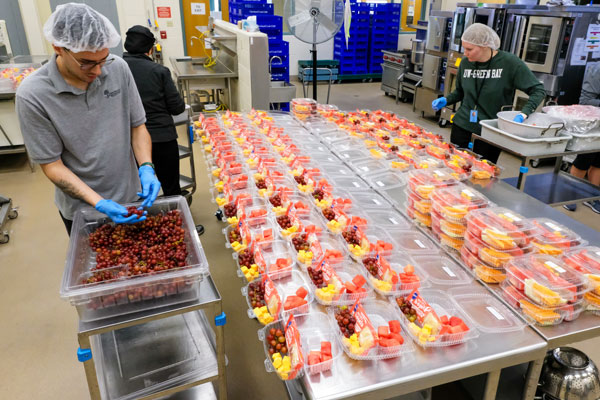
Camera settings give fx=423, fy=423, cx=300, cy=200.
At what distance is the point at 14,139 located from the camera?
4.95 m

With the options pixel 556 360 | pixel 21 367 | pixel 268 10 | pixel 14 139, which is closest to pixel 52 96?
pixel 21 367

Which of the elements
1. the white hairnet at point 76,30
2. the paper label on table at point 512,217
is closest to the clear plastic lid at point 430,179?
the paper label on table at point 512,217

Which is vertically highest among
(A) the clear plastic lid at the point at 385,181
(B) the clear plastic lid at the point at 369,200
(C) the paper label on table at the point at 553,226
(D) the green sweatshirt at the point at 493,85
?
(D) the green sweatshirt at the point at 493,85

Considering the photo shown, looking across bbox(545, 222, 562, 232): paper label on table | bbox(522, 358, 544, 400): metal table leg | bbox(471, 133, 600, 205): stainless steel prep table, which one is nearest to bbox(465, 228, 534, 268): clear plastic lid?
bbox(545, 222, 562, 232): paper label on table

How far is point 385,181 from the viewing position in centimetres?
247

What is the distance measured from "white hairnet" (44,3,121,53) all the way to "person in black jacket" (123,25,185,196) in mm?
1288

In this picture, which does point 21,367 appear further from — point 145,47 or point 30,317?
point 145,47

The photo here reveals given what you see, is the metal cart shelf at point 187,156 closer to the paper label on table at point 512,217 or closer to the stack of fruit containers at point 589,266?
the paper label on table at point 512,217

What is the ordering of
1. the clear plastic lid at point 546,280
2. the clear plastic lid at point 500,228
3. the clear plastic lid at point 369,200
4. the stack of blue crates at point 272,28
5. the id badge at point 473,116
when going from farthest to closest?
the stack of blue crates at point 272,28 < the id badge at point 473,116 < the clear plastic lid at point 369,200 < the clear plastic lid at point 500,228 < the clear plastic lid at point 546,280

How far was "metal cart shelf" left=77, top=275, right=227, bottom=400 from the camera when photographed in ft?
4.83

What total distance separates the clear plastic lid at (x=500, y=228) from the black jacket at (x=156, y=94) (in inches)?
88.4

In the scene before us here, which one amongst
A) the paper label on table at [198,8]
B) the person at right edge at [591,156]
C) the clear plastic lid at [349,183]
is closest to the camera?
the clear plastic lid at [349,183]

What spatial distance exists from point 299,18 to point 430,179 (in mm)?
2440

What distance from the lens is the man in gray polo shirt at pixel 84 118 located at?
1626mm
